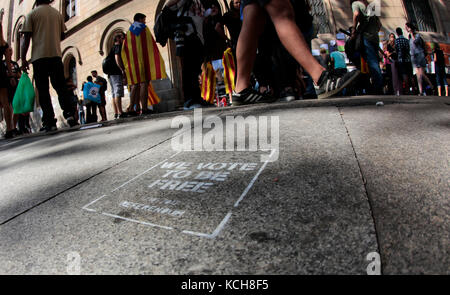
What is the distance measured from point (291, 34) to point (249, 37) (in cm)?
41

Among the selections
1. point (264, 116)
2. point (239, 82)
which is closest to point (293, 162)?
point (264, 116)

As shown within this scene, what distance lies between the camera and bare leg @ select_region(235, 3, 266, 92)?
2.43 m

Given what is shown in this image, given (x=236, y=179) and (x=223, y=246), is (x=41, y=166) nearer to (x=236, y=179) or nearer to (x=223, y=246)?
(x=236, y=179)

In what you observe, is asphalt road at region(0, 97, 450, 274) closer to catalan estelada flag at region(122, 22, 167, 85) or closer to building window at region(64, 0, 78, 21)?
catalan estelada flag at region(122, 22, 167, 85)

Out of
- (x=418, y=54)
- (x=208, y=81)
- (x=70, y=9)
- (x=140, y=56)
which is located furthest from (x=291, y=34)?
(x=70, y=9)

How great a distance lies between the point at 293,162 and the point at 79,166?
1.19m

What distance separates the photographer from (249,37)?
2.51 meters

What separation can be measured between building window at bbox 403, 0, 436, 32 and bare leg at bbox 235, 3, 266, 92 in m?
12.0

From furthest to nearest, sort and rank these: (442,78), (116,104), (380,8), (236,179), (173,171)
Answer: (380,8) < (442,78) < (116,104) < (173,171) < (236,179)

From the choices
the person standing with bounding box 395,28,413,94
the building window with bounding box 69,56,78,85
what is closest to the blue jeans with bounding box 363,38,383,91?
the person standing with bounding box 395,28,413,94

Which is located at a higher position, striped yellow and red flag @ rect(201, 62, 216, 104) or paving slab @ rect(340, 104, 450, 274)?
striped yellow and red flag @ rect(201, 62, 216, 104)

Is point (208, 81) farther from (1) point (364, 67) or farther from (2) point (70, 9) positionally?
(2) point (70, 9)

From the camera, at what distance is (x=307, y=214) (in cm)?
74

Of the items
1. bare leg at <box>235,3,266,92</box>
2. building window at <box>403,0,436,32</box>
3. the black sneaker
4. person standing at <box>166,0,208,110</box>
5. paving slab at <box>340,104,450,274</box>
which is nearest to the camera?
paving slab at <box>340,104,450,274</box>
